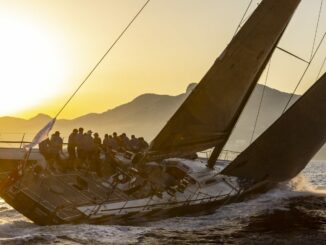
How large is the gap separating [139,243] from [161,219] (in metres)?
3.13

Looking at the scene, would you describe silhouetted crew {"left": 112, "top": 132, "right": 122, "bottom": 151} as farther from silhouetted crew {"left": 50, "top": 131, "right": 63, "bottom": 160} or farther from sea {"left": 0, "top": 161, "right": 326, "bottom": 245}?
sea {"left": 0, "top": 161, "right": 326, "bottom": 245}

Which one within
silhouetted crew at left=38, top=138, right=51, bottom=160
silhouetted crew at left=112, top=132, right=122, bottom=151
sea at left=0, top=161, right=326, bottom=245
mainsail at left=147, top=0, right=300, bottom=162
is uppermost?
mainsail at left=147, top=0, right=300, bottom=162

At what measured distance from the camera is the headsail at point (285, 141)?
16.8 metres

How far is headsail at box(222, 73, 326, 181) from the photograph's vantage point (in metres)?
Result: 16.8

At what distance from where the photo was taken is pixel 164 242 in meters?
10.9

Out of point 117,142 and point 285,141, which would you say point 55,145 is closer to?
point 117,142

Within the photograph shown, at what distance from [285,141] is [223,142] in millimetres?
2481

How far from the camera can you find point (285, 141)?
17000mm

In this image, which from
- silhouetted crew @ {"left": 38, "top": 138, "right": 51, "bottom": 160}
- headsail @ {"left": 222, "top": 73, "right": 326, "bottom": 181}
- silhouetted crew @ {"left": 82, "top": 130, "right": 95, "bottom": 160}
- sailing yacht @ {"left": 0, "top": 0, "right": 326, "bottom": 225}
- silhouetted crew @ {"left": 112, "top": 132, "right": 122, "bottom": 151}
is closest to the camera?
sailing yacht @ {"left": 0, "top": 0, "right": 326, "bottom": 225}

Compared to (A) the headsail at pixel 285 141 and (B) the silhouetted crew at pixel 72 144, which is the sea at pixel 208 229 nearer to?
(A) the headsail at pixel 285 141

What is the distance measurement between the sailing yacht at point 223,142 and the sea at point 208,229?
0.83 m

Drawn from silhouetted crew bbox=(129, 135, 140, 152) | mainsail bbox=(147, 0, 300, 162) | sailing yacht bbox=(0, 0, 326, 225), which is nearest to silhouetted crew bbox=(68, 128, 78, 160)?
sailing yacht bbox=(0, 0, 326, 225)

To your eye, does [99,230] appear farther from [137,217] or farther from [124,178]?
[124,178]

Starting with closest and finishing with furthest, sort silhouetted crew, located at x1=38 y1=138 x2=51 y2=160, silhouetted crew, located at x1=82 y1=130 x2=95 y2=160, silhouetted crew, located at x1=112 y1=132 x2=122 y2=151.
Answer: silhouetted crew, located at x1=38 y1=138 x2=51 y2=160 → silhouetted crew, located at x1=82 y1=130 x2=95 y2=160 → silhouetted crew, located at x1=112 y1=132 x2=122 y2=151
